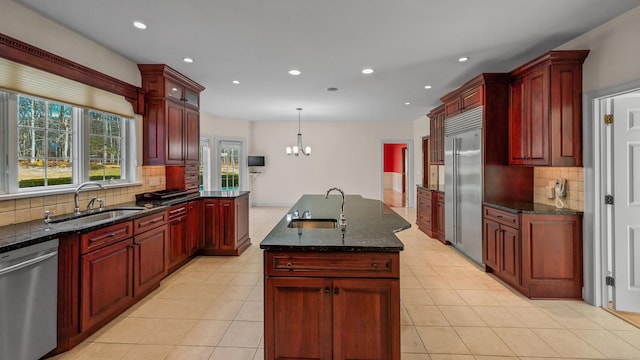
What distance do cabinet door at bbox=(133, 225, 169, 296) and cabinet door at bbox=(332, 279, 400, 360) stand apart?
214cm

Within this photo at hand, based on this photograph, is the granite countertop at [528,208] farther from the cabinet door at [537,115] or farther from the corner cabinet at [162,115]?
the corner cabinet at [162,115]

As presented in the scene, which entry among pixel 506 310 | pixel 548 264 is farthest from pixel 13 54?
pixel 548 264

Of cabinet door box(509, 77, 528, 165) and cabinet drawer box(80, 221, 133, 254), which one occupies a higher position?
cabinet door box(509, 77, 528, 165)

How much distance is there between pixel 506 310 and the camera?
2.79 metres

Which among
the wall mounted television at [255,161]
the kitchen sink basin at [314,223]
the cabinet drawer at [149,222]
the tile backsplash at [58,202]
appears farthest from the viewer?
the wall mounted television at [255,161]

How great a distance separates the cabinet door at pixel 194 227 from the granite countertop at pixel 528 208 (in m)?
3.87

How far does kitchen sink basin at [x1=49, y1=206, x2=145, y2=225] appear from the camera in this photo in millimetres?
2505

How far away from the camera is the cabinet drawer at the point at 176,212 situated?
3.55 metres

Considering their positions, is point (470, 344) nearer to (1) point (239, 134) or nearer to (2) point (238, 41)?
(2) point (238, 41)

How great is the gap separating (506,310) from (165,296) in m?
3.40

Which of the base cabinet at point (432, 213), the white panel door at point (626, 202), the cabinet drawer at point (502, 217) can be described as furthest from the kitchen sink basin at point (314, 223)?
the base cabinet at point (432, 213)

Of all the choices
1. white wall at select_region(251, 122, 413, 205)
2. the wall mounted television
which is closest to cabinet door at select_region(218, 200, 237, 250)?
the wall mounted television

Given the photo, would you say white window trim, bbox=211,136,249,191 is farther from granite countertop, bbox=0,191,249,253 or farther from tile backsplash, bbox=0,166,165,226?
granite countertop, bbox=0,191,249,253

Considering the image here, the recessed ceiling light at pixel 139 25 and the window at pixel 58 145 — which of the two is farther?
the recessed ceiling light at pixel 139 25
